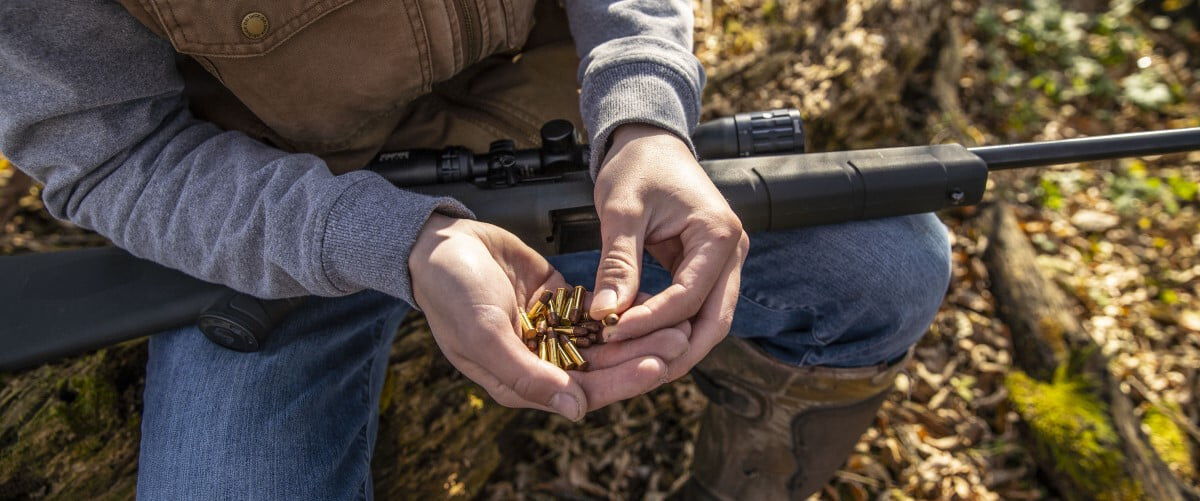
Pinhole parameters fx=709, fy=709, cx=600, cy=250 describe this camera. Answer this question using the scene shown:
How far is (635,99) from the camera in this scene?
2.00m

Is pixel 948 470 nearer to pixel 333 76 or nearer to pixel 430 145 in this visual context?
pixel 430 145

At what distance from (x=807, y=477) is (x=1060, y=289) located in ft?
7.45

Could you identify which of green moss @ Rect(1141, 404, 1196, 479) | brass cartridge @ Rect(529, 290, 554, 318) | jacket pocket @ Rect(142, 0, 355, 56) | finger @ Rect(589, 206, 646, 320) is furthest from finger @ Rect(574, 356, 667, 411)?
green moss @ Rect(1141, 404, 1196, 479)

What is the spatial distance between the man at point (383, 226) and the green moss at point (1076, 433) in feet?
4.13

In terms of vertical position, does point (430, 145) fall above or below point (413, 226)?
below

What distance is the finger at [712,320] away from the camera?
175 centimetres

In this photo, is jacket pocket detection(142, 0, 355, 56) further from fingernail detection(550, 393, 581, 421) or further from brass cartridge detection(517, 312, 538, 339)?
fingernail detection(550, 393, 581, 421)

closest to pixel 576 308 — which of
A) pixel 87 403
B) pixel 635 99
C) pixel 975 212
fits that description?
pixel 635 99

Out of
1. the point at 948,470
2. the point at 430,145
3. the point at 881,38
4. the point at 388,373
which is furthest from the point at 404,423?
the point at 881,38

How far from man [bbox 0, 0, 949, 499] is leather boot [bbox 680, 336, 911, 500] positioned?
0.04 feet

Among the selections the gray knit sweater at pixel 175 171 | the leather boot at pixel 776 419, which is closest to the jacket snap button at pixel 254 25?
the gray knit sweater at pixel 175 171

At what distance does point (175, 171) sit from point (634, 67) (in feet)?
4.21

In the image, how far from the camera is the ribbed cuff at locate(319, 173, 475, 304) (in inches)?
67.3

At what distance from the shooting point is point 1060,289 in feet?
12.8
